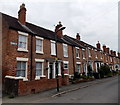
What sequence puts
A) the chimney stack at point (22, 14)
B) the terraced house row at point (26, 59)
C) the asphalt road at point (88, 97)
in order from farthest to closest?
the chimney stack at point (22, 14) < the terraced house row at point (26, 59) < the asphalt road at point (88, 97)

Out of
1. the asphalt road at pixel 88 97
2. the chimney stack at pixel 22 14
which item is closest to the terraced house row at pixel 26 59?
the chimney stack at pixel 22 14

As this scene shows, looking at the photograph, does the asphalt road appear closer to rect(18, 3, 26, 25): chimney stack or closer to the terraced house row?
the terraced house row

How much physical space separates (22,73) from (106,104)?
29.0 feet

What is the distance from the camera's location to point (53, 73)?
16.1 meters

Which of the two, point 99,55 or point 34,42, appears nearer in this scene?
point 34,42

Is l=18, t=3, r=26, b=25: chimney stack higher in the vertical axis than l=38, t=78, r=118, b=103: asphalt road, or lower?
higher

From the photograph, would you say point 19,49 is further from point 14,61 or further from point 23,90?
point 23,90

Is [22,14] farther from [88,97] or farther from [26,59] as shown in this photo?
[88,97]

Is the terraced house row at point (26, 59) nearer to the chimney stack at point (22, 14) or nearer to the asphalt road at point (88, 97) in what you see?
the chimney stack at point (22, 14)

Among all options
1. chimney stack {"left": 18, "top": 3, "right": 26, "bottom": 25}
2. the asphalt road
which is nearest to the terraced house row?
chimney stack {"left": 18, "top": 3, "right": 26, "bottom": 25}

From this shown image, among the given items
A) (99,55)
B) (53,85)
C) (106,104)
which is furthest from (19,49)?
(99,55)

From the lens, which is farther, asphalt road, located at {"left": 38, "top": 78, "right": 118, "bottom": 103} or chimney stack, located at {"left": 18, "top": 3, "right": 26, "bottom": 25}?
chimney stack, located at {"left": 18, "top": 3, "right": 26, "bottom": 25}

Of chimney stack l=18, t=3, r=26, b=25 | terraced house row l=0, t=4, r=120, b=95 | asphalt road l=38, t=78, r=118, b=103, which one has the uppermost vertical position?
chimney stack l=18, t=3, r=26, b=25

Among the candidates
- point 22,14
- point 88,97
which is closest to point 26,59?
point 22,14
